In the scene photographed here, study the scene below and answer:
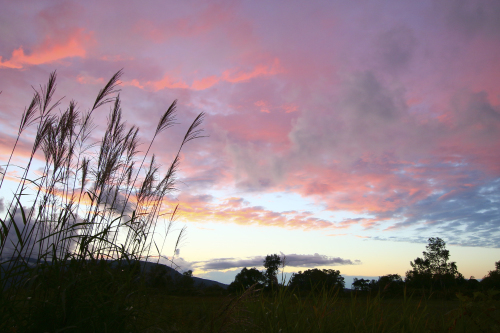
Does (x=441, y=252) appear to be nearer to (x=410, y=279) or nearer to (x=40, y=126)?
(x=410, y=279)

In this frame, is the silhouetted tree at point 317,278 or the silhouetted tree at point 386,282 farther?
the silhouetted tree at point 317,278

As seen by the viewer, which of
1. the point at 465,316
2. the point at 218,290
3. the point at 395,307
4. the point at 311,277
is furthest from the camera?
the point at 218,290

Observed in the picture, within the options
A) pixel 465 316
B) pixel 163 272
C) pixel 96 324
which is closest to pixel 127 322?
pixel 96 324

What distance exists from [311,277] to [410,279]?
1.54 metres

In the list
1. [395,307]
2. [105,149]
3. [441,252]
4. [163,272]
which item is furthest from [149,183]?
[441,252]

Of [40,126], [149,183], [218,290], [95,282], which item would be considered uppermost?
[40,126]

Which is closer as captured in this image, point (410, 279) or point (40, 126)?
point (40, 126)

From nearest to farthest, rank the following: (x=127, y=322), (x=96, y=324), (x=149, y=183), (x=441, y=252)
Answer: (x=96, y=324) < (x=127, y=322) < (x=149, y=183) < (x=441, y=252)

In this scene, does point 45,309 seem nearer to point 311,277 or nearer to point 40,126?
point 40,126

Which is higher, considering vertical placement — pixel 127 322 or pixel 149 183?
pixel 149 183

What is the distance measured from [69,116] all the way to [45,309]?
2.56m

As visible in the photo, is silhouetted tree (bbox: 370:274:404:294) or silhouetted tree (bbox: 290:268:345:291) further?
silhouetted tree (bbox: 290:268:345:291)

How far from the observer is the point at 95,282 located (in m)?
2.29

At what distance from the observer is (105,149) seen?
Result: 4160 millimetres
